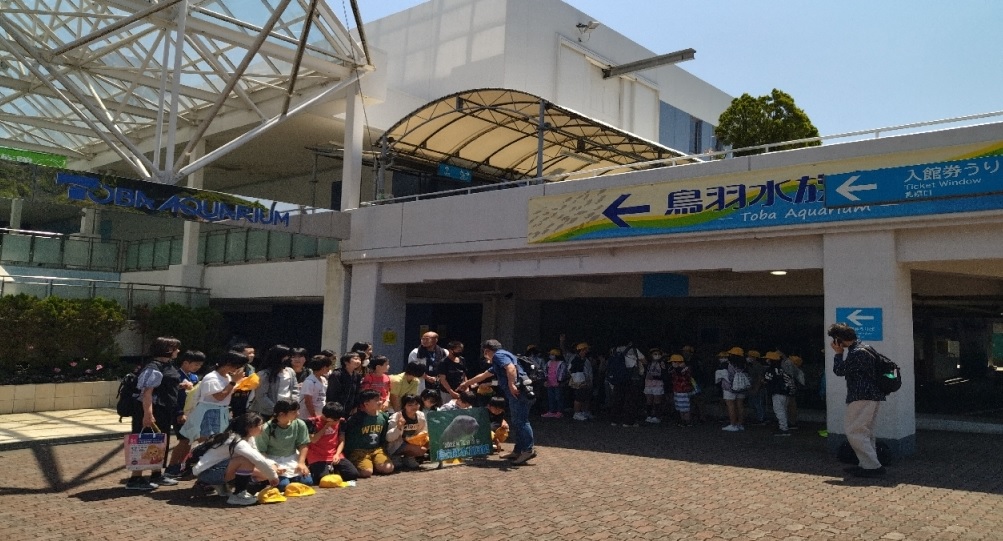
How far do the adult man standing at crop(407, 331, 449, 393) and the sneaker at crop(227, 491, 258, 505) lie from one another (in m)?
3.87

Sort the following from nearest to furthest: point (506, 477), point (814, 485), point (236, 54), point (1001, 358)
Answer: point (814, 485), point (506, 477), point (1001, 358), point (236, 54)

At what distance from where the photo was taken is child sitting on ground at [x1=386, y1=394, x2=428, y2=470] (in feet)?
28.9

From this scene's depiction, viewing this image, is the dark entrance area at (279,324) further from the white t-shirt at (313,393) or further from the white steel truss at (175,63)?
the white t-shirt at (313,393)

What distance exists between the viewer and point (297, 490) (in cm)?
734

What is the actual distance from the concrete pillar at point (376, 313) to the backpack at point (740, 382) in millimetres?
8068

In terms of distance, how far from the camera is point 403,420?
888cm

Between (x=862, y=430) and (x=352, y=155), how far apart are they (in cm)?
1390

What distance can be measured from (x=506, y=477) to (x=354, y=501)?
2.00m

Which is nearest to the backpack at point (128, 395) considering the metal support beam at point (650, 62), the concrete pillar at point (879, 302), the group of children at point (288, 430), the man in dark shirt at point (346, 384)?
the group of children at point (288, 430)

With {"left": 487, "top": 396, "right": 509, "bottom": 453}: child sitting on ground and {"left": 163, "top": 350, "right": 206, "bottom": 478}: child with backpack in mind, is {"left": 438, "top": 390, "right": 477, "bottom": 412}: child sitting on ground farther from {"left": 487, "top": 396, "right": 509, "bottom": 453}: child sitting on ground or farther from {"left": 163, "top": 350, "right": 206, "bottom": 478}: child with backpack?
{"left": 163, "top": 350, "right": 206, "bottom": 478}: child with backpack

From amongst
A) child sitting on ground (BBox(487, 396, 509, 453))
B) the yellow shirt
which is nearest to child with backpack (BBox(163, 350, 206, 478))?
the yellow shirt

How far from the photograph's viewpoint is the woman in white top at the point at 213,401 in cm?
751

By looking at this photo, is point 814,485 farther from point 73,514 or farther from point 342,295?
point 342,295

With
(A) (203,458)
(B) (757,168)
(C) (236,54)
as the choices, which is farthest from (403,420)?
(C) (236,54)
